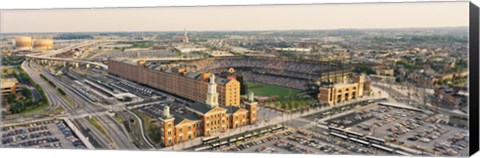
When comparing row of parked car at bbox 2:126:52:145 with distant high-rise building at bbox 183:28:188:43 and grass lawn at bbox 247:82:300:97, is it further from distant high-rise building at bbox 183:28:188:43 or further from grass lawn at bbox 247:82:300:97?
grass lawn at bbox 247:82:300:97

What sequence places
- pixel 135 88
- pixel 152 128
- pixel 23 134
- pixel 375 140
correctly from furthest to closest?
pixel 135 88
pixel 23 134
pixel 152 128
pixel 375 140

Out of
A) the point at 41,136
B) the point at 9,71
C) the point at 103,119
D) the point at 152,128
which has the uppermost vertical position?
the point at 9,71

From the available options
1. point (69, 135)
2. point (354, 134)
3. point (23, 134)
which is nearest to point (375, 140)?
point (354, 134)

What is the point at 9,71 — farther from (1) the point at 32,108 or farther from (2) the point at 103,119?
(2) the point at 103,119

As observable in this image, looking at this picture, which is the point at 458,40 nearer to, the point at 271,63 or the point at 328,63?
the point at 328,63

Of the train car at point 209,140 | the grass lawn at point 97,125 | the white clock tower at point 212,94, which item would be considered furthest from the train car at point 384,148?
the grass lawn at point 97,125

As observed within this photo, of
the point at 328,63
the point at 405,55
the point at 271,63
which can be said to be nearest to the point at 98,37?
the point at 271,63

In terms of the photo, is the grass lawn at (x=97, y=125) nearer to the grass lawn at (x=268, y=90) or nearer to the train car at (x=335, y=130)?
the grass lawn at (x=268, y=90)
